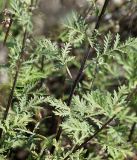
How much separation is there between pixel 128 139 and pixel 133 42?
114 centimetres

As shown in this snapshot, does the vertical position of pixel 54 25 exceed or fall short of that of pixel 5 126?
it exceeds it

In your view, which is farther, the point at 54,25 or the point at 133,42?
the point at 54,25

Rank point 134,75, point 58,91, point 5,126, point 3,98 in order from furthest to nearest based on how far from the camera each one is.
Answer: point 58,91 < point 3,98 < point 134,75 < point 5,126

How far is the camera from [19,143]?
2479 mm

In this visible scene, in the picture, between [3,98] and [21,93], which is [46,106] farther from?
[21,93]

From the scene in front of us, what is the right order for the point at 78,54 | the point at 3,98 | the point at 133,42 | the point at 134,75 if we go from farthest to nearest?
1. the point at 78,54
2. the point at 3,98
3. the point at 134,75
4. the point at 133,42

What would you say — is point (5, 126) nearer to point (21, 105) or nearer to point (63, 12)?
point (21, 105)

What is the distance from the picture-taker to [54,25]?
13.0 feet

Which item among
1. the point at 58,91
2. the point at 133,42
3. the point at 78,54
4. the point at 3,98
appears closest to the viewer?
the point at 133,42

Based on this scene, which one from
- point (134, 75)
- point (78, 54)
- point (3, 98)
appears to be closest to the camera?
point (134, 75)

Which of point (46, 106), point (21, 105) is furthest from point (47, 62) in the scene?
point (21, 105)

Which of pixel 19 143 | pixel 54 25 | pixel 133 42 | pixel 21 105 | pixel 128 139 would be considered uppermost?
pixel 54 25

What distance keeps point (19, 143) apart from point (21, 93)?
0.30 meters

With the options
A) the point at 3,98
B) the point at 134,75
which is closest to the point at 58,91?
the point at 3,98
